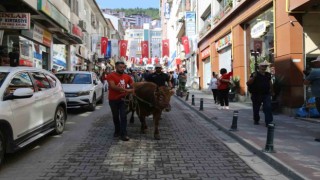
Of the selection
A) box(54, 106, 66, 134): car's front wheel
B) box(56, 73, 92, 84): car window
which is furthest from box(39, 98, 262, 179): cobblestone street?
box(56, 73, 92, 84): car window

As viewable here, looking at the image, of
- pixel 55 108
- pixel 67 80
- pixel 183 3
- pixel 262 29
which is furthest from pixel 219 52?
pixel 183 3

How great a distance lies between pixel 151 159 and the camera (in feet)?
24.5

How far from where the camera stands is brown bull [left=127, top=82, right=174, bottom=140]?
9359 millimetres

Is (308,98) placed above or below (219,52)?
below

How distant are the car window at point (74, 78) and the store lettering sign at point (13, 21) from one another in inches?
93.9

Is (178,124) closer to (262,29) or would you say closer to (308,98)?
(308,98)

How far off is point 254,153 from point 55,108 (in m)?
4.50

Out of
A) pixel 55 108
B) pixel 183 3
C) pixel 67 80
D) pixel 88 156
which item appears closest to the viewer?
pixel 88 156

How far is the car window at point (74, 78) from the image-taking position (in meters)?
16.2

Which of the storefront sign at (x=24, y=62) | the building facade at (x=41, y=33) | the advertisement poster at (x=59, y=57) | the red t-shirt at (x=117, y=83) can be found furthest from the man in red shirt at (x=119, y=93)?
the advertisement poster at (x=59, y=57)

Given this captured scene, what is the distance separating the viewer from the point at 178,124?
12.4m

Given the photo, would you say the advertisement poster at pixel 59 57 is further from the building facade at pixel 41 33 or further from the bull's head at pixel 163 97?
the bull's head at pixel 163 97

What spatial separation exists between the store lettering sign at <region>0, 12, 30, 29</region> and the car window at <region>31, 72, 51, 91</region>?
20.8 ft

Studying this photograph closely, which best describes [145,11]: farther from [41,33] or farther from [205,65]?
[41,33]
